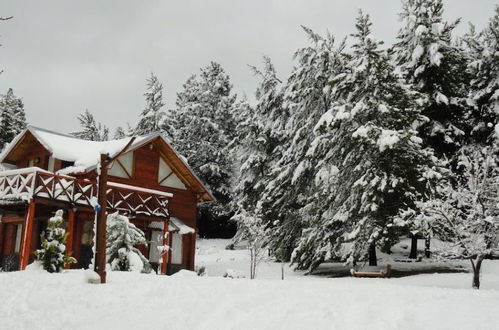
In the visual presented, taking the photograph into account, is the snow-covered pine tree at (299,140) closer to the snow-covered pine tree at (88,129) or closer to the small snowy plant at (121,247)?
the small snowy plant at (121,247)

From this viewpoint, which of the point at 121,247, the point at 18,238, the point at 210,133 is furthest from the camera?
the point at 210,133

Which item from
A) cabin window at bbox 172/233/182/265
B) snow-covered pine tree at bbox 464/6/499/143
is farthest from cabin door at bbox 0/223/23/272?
snow-covered pine tree at bbox 464/6/499/143

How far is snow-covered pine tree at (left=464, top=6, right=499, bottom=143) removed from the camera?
28734mm

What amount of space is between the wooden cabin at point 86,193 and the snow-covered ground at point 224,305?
267 inches

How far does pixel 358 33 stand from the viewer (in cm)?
2522

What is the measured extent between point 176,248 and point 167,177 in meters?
4.25

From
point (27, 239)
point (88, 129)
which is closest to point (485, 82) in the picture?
point (27, 239)

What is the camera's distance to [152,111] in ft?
154

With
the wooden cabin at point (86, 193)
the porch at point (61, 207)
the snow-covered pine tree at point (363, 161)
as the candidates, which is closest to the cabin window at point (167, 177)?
the wooden cabin at point (86, 193)

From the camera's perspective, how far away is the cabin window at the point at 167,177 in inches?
1142

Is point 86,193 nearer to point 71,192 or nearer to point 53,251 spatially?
point 71,192

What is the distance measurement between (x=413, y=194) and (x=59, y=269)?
49.4 ft

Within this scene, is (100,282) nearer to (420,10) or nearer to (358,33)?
(358,33)

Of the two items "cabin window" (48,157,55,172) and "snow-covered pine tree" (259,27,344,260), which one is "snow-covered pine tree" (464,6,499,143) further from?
"cabin window" (48,157,55,172)
